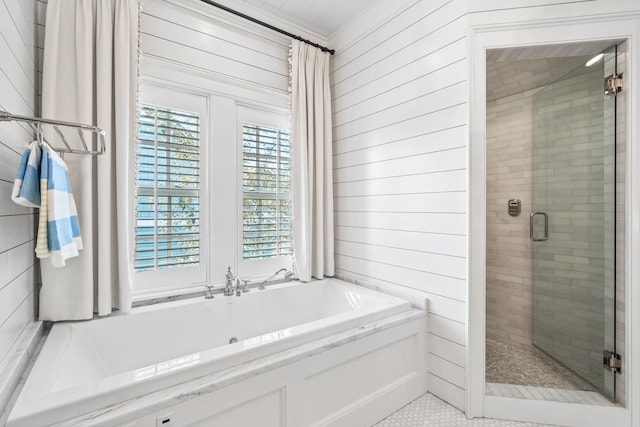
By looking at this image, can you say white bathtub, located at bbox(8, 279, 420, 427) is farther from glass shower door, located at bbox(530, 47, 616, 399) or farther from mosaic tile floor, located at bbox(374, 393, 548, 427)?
glass shower door, located at bbox(530, 47, 616, 399)

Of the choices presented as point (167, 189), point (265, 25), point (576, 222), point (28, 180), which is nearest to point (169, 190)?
point (167, 189)

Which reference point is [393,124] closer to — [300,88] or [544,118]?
[300,88]

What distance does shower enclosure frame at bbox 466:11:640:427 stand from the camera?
159 cm

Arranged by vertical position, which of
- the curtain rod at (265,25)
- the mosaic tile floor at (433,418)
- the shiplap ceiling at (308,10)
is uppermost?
the shiplap ceiling at (308,10)

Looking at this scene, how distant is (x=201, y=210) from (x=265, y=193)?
0.54m

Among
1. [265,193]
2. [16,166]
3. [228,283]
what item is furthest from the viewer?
[265,193]

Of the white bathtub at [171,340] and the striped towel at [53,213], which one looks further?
the striped towel at [53,213]

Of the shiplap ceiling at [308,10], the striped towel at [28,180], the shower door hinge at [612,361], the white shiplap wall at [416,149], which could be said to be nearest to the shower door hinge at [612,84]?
the white shiplap wall at [416,149]

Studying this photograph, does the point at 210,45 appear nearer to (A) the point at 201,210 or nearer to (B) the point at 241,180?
(B) the point at 241,180

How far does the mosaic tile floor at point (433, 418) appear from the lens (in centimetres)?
167

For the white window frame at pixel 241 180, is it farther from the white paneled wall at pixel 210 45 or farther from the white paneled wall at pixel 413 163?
the white paneled wall at pixel 413 163

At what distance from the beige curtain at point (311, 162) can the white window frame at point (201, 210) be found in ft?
2.25

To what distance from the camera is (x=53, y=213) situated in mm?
1230

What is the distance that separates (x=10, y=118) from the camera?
1047mm
